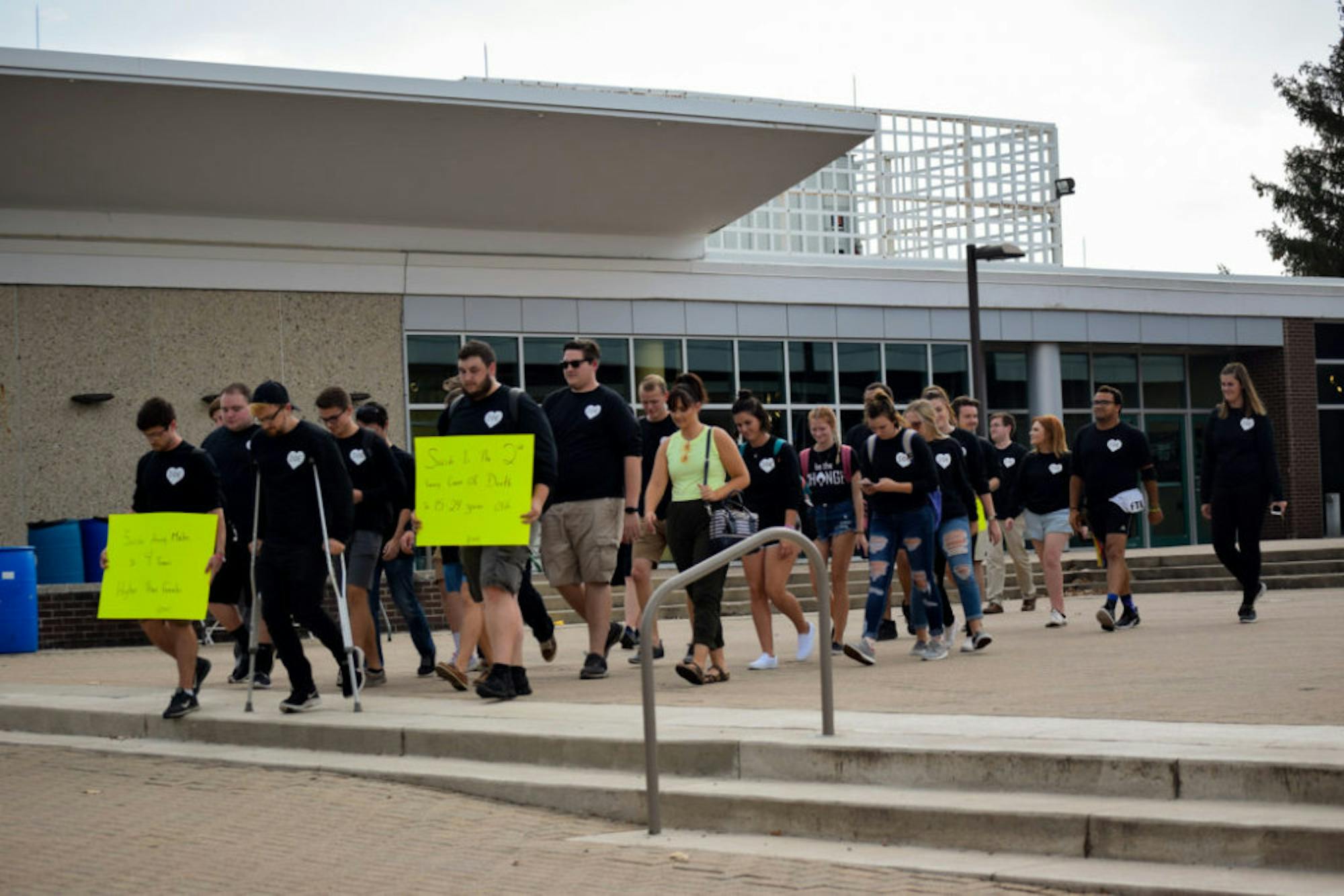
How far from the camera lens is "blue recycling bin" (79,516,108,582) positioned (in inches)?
848

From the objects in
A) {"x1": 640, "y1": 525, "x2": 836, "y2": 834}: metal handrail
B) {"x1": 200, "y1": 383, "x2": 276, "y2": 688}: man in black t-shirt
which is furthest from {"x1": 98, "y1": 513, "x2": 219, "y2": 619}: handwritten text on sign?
{"x1": 640, "y1": 525, "x2": 836, "y2": 834}: metal handrail

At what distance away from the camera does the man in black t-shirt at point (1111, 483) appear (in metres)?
13.7

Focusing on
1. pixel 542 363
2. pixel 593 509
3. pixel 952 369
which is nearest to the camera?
pixel 593 509

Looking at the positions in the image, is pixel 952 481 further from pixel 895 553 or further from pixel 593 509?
pixel 593 509

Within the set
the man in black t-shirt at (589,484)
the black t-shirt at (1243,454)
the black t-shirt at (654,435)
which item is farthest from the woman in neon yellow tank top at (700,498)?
the black t-shirt at (1243,454)

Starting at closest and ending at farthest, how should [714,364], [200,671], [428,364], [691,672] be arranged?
[691,672], [200,671], [428,364], [714,364]

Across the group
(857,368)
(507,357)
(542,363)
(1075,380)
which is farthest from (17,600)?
(1075,380)

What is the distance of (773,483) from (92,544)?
42.5ft

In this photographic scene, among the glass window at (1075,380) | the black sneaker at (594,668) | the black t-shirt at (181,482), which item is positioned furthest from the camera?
the glass window at (1075,380)

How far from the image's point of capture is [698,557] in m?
10.6

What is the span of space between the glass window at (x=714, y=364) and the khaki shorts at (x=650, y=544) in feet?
48.7

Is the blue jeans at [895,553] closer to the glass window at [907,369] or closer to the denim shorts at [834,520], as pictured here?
the denim shorts at [834,520]

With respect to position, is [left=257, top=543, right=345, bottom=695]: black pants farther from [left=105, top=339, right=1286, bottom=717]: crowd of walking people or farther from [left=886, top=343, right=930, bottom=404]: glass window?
[left=886, top=343, right=930, bottom=404]: glass window

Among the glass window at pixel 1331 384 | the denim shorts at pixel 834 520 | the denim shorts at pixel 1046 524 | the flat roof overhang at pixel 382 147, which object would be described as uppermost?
the flat roof overhang at pixel 382 147
